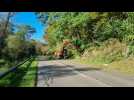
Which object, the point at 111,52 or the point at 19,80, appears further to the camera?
the point at 111,52

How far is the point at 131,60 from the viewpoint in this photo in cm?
3222

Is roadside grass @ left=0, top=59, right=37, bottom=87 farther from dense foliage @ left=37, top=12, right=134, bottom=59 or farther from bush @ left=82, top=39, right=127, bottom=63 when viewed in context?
Answer: bush @ left=82, top=39, right=127, bottom=63

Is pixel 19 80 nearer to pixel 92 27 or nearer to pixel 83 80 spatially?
pixel 83 80

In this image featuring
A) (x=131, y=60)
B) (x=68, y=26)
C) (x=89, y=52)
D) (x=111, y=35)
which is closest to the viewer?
(x=131, y=60)

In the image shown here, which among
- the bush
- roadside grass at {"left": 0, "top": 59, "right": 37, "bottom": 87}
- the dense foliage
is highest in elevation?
the dense foliage

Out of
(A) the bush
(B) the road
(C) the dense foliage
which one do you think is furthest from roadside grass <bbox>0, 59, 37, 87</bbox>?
(A) the bush

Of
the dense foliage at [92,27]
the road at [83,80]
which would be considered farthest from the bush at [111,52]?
the road at [83,80]

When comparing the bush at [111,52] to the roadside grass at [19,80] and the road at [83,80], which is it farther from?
the roadside grass at [19,80]

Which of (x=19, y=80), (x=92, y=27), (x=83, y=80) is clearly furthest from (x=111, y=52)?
(x=19, y=80)
